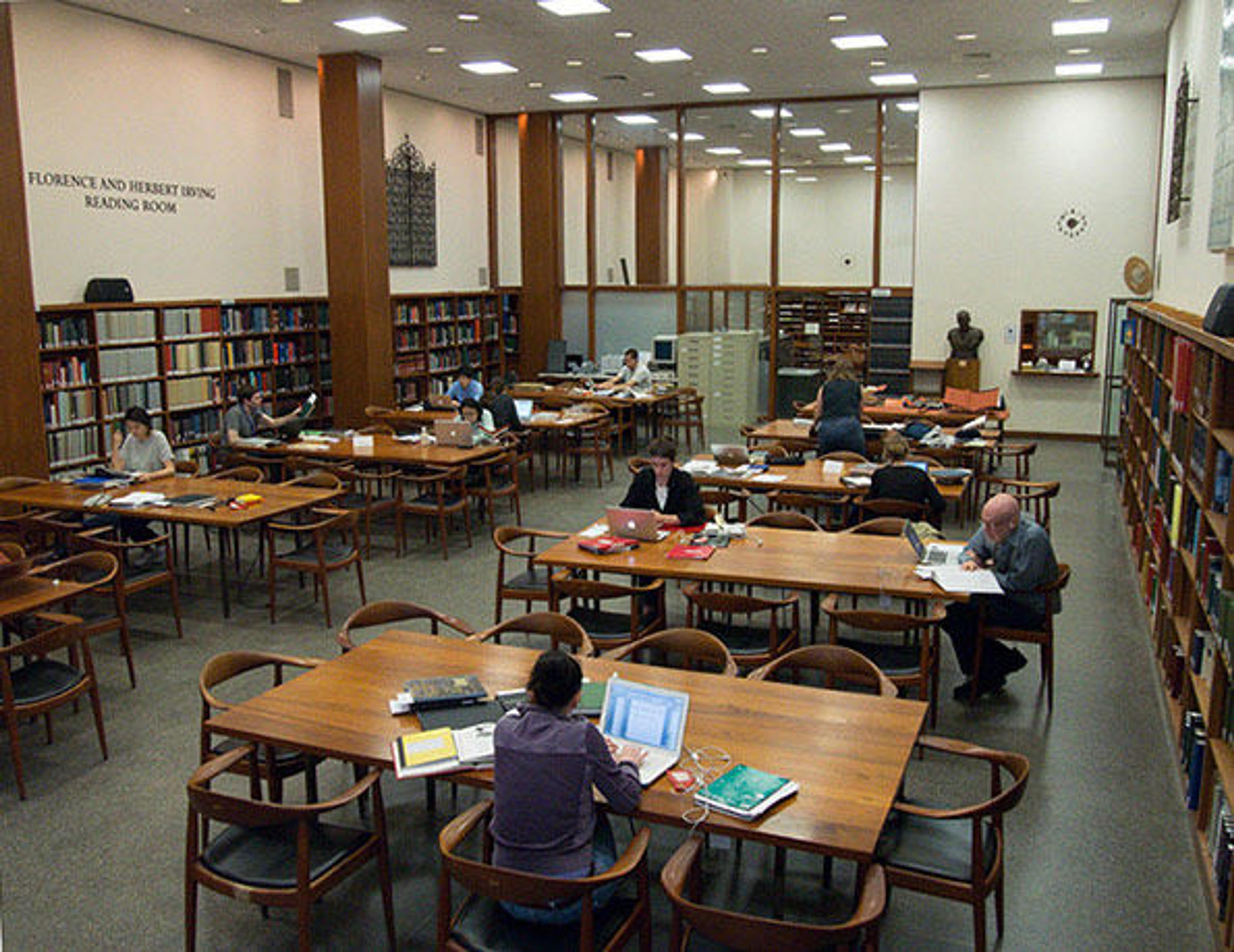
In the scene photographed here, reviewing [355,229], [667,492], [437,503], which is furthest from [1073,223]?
[667,492]

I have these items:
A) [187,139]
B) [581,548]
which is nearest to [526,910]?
[581,548]

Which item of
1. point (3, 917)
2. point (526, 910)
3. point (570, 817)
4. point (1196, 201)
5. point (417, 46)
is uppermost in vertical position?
point (417, 46)

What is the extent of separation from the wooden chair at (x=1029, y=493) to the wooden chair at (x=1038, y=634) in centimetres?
149

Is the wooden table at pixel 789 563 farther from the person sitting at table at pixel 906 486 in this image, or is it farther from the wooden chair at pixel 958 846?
the wooden chair at pixel 958 846

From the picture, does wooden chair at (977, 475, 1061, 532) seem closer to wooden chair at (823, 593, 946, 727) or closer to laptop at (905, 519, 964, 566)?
laptop at (905, 519, 964, 566)

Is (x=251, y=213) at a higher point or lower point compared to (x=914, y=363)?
higher

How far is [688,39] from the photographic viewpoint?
11594 millimetres

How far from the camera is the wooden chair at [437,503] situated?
8531mm

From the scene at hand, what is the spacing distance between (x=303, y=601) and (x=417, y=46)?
22.7 feet

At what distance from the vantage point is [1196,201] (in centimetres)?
764

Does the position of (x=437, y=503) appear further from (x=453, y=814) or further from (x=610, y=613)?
(x=453, y=814)

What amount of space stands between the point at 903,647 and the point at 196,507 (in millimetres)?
4487

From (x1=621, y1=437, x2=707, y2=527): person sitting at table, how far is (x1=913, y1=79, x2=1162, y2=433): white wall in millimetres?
9937

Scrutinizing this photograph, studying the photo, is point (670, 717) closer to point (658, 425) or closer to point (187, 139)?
point (187, 139)
